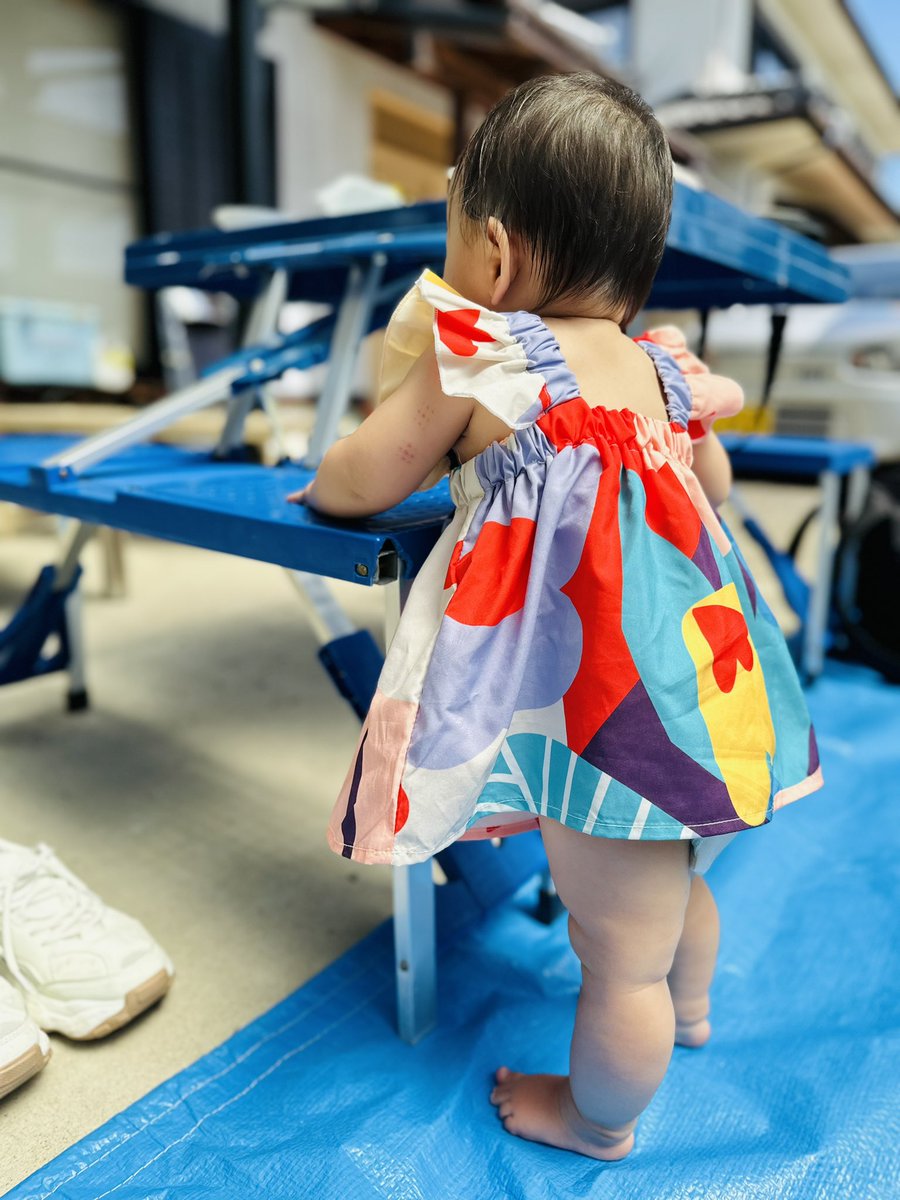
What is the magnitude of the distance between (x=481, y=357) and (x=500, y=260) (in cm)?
9

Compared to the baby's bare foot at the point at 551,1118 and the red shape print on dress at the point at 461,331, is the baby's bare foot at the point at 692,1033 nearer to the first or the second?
the baby's bare foot at the point at 551,1118

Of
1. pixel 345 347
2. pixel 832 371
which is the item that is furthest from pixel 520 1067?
pixel 832 371

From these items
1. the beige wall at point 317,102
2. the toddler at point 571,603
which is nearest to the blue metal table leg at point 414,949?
the toddler at point 571,603

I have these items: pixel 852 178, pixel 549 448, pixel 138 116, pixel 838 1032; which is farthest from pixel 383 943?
pixel 852 178

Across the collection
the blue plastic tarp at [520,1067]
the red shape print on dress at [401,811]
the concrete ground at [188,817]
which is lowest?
the concrete ground at [188,817]

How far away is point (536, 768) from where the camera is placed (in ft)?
1.79

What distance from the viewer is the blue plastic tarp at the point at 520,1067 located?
1.81 ft

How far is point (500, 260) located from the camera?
0.54 m

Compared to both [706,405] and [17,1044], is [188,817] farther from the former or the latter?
[706,405]

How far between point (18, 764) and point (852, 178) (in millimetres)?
8483

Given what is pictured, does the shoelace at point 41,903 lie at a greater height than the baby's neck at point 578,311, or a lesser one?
lesser

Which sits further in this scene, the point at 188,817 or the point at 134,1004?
the point at 188,817

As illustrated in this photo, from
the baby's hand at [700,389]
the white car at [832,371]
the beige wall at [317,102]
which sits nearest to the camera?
the baby's hand at [700,389]

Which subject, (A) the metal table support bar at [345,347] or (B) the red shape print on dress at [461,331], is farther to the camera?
(A) the metal table support bar at [345,347]
